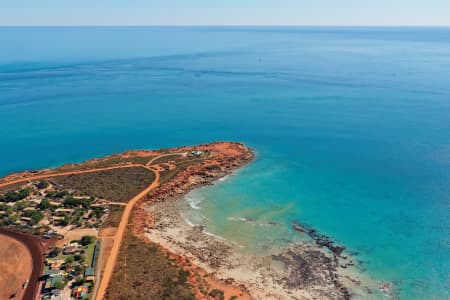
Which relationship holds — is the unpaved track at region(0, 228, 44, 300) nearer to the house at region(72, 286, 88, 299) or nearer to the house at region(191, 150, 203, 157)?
the house at region(72, 286, 88, 299)

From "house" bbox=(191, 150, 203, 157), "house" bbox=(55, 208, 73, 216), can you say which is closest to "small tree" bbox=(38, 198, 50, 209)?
"house" bbox=(55, 208, 73, 216)

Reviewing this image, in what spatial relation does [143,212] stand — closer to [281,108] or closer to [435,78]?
[281,108]

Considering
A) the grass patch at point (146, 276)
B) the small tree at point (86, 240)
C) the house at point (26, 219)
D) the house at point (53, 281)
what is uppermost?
the house at point (26, 219)

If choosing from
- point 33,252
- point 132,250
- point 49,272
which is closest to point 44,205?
point 33,252

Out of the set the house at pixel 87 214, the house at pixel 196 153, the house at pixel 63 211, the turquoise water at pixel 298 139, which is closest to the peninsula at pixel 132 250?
the house at pixel 87 214

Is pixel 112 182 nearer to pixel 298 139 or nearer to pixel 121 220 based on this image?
pixel 121 220

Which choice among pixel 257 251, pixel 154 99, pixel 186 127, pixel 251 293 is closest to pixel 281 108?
pixel 186 127

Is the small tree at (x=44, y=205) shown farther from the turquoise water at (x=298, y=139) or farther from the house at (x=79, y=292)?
the turquoise water at (x=298, y=139)
